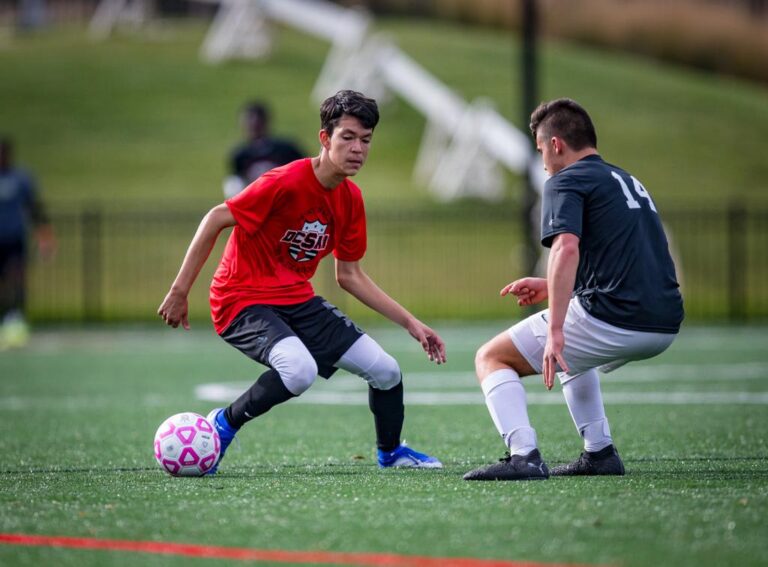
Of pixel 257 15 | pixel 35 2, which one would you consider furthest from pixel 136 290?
pixel 35 2

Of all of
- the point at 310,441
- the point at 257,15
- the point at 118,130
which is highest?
the point at 257,15

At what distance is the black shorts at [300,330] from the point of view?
236 inches

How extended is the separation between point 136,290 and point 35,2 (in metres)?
28.6

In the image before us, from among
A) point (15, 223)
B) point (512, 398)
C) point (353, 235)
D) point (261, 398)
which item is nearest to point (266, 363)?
point (261, 398)

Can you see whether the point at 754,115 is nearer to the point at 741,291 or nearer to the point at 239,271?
the point at 741,291

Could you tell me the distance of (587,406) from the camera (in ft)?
19.1

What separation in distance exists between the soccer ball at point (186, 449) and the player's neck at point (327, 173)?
53.7 inches

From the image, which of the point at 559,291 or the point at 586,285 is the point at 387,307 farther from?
the point at 559,291

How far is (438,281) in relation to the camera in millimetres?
24781

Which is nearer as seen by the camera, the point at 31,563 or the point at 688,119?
the point at 31,563

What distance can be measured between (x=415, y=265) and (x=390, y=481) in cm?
2059

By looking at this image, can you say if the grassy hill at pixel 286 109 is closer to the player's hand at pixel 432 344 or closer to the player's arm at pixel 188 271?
Result: the player's hand at pixel 432 344

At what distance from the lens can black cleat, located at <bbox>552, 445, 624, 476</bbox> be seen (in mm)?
5664

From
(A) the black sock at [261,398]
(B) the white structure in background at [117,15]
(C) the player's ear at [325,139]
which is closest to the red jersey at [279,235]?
(C) the player's ear at [325,139]
